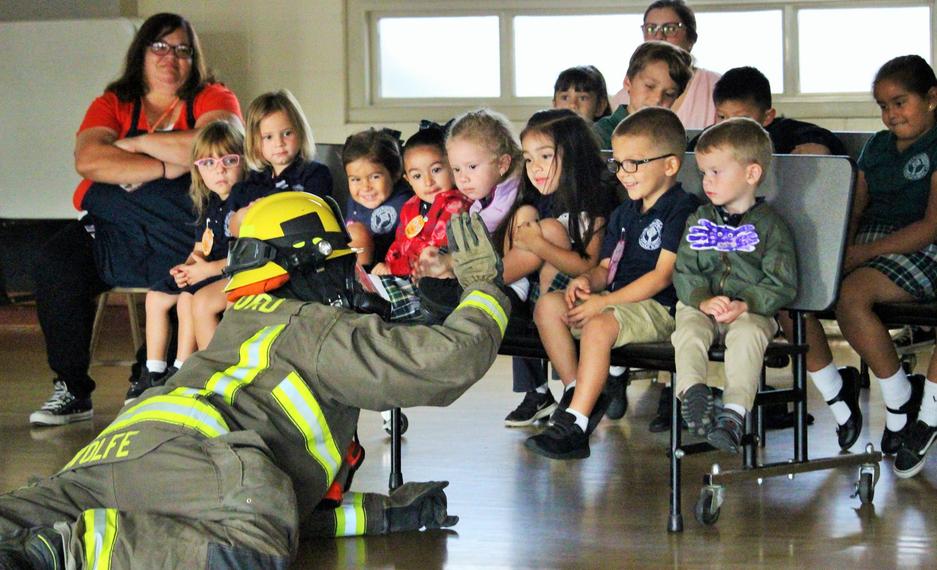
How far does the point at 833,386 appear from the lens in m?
3.94

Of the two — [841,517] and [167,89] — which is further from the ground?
[167,89]

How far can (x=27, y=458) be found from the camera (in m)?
4.19

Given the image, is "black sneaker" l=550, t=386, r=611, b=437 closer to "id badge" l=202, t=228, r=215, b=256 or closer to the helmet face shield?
the helmet face shield

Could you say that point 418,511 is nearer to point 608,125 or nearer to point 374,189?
point 374,189

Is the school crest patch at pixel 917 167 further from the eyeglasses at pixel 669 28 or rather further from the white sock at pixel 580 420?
the white sock at pixel 580 420

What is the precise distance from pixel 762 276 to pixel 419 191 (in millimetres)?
1174

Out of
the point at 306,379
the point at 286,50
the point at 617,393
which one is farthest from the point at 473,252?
the point at 286,50

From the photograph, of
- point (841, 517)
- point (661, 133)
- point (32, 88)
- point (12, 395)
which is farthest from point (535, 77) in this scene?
point (841, 517)

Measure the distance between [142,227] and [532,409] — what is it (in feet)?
5.25

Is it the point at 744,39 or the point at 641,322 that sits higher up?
the point at 744,39

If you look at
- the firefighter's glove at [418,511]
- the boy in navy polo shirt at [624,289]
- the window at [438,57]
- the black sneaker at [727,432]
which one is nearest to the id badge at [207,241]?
the boy in navy polo shirt at [624,289]

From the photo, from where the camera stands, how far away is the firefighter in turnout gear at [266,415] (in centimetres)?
264

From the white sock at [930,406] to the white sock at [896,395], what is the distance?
0.15 metres

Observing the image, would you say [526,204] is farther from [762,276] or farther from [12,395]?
[12,395]
